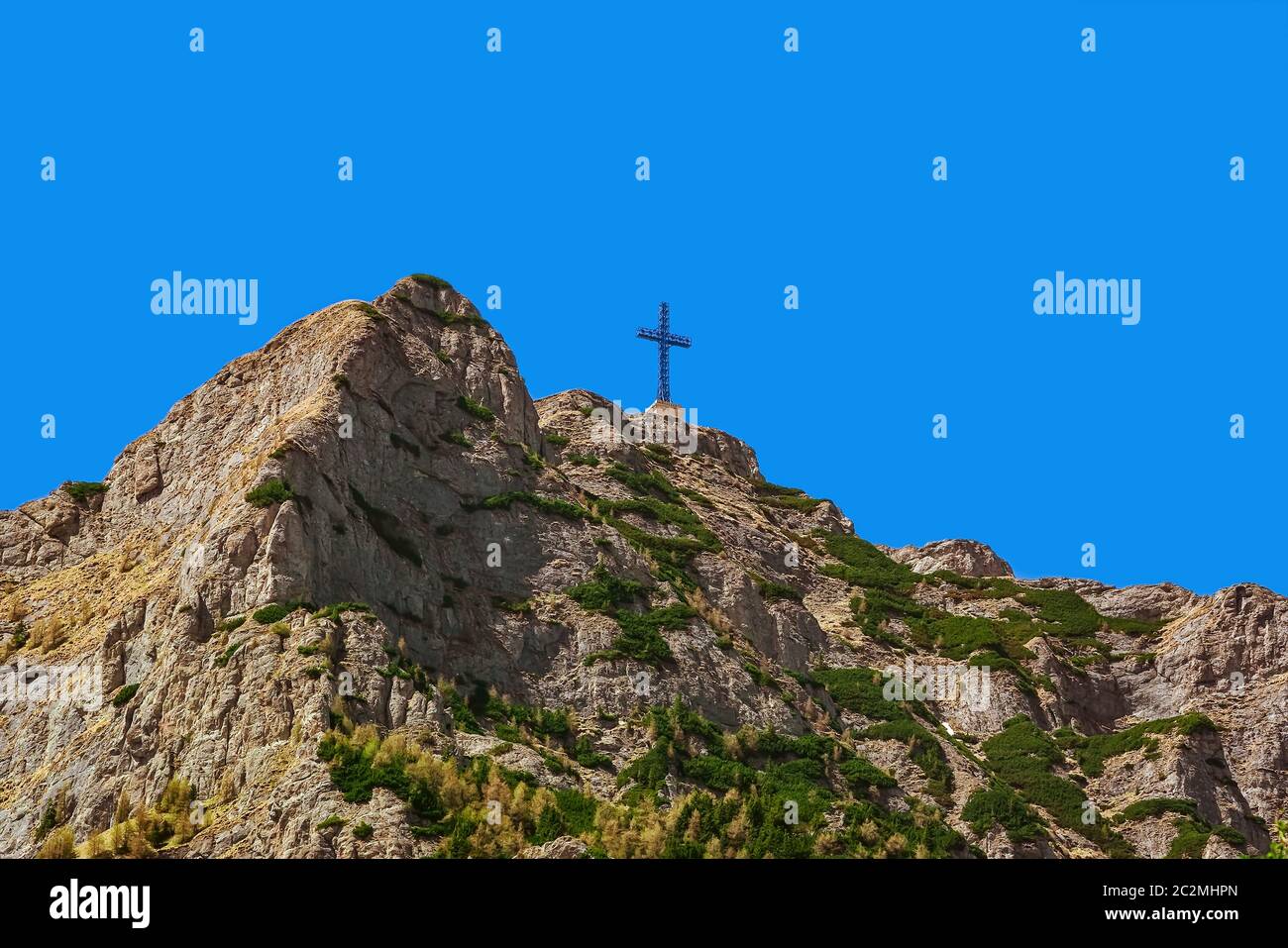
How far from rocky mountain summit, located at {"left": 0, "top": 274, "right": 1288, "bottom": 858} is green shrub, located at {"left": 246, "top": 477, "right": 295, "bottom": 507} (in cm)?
17

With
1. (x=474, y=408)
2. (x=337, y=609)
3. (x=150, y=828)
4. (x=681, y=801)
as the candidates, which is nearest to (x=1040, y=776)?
(x=681, y=801)

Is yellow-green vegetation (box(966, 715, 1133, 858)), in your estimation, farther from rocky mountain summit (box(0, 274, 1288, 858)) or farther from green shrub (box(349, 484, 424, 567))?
green shrub (box(349, 484, 424, 567))

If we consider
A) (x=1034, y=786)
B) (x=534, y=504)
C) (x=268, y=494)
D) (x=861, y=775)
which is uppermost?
(x=534, y=504)

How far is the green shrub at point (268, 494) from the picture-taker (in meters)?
61.8

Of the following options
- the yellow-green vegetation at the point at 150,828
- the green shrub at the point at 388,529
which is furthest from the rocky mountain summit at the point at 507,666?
the green shrub at the point at 388,529

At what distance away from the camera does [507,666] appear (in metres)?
68.8

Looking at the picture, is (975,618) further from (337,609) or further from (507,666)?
(337,609)

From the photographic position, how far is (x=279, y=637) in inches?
2256

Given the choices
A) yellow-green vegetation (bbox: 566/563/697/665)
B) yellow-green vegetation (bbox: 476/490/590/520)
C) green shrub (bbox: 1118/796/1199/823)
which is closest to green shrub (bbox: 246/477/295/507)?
yellow-green vegetation (bbox: 476/490/590/520)

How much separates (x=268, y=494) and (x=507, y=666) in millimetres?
12365

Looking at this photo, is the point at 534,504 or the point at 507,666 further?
the point at 534,504

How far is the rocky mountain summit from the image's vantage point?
54750 mm

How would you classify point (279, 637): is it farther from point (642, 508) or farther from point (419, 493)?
point (642, 508)
